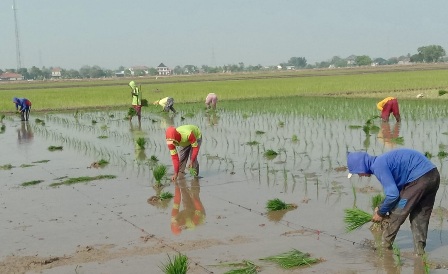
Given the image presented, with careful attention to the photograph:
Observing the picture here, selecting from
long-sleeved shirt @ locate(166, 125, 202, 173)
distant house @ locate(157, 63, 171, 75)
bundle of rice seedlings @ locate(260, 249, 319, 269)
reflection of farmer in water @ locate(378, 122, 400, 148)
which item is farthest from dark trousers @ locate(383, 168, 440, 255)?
distant house @ locate(157, 63, 171, 75)

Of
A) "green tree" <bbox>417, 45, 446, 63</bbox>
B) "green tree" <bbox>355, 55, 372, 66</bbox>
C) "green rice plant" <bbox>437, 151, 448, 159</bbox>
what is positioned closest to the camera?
"green rice plant" <bbox>437, 151, 448, 159</bbox>

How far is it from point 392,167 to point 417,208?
49 centimetres

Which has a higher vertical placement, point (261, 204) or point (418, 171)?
point (418, 171)

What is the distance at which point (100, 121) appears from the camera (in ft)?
63.0

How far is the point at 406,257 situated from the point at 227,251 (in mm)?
1577

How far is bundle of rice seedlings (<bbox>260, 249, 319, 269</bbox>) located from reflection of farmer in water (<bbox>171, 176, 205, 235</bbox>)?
4.72 feet

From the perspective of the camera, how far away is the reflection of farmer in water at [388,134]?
11.6 metres

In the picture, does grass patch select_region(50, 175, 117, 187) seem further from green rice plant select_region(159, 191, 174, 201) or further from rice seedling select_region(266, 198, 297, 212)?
rice seedling select_region(266, 198, 297, 212)

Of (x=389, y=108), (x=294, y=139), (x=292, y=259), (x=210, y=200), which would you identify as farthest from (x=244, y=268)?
(x=389, y=108)

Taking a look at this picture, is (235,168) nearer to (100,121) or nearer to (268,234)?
(268,234)

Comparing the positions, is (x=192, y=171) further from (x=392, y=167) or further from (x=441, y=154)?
(x=392, y=167)

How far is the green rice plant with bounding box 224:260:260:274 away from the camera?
15.3ft

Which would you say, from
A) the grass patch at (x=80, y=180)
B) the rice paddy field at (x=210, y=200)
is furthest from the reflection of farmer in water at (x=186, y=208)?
the grass patch at (x=80, y=180)

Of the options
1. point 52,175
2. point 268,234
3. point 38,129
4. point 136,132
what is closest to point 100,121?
point 38,129
